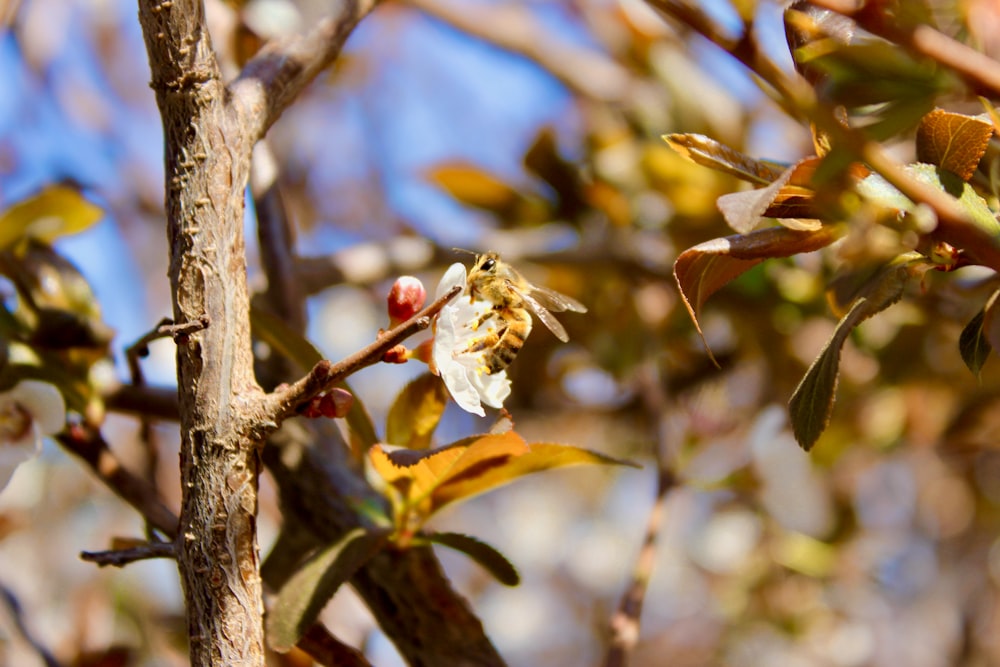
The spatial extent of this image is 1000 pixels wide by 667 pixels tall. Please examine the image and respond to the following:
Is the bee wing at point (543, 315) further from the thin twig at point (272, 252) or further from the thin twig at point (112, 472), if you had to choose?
the thin twig at point (112, 472)

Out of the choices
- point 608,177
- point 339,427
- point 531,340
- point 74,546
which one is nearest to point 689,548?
point 531,340

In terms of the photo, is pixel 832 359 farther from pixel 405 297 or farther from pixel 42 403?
pixel 42 403

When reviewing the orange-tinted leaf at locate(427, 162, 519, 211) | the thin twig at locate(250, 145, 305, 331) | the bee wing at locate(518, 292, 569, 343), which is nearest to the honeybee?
the bee wing at locate(518, 292, 569, 343)

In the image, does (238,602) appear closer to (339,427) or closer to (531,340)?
(339,427)

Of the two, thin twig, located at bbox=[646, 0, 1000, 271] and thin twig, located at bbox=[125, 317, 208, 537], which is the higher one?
thin twig, located at bbox=[646, 0, 1000, 271]

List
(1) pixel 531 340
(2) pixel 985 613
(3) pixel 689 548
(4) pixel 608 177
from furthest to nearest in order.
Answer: (2) pixel 985 613, (3) pixel 689 548, (1) pixel 531 340, (4) pixel 608 177

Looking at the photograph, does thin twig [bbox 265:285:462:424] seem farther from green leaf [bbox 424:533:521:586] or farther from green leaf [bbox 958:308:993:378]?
green leaf [bbox 958:308:993:378]

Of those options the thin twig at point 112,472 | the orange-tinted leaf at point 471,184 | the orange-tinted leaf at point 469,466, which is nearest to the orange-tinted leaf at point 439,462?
the orange-tinted leaf at point 469,466
